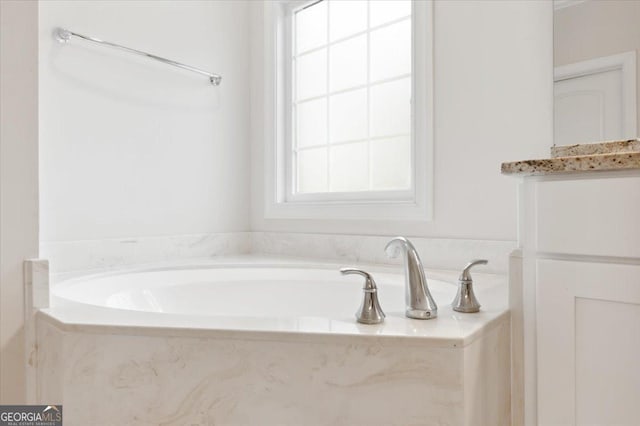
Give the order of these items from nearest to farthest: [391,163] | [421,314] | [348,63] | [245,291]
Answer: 1. [421,314]
2. [245,291]
3. [391,163]
4. [348,63]

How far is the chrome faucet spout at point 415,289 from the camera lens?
99cm

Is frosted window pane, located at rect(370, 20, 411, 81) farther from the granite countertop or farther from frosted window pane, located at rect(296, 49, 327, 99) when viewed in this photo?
the granite countertop

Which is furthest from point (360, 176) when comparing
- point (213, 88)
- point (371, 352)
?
point (371, 352)

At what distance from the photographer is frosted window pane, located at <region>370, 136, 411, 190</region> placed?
202cm

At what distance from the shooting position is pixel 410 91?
6.50ft

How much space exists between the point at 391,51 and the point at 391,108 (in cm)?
28

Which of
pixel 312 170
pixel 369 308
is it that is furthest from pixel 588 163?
pixel 312 170

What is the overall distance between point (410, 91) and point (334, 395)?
1517mm

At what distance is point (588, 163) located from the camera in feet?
2.87

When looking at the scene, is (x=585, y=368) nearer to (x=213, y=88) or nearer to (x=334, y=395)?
(x=334, y=395)

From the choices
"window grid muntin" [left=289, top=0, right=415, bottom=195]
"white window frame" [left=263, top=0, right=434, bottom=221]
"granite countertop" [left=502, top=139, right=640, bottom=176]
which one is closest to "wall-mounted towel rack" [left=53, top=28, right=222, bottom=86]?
"white window frame" [left=263, top=0, right=434, bottom=221]

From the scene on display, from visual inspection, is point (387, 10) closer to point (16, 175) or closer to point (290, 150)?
point (290, 150)

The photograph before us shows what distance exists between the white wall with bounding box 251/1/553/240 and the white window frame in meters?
0.04

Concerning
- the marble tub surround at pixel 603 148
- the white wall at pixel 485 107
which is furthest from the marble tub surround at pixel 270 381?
the white wall at pixel 485 107
